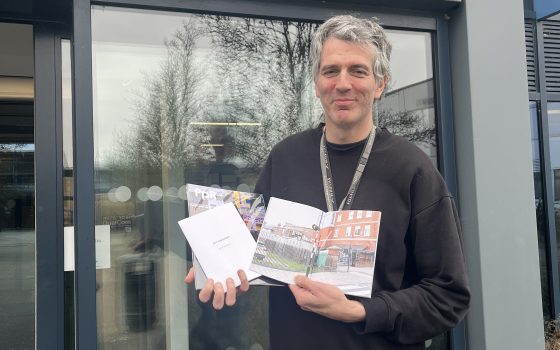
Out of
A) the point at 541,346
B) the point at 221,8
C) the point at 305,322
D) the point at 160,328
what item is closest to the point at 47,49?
the point at 221,8

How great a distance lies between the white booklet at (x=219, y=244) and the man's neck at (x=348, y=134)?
440 mm

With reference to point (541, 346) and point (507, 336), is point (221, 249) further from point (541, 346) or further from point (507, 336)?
point (541, 346)

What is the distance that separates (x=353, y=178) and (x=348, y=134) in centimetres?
15

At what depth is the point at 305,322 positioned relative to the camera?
1.55m

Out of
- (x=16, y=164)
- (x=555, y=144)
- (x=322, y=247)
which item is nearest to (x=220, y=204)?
(x=322, y=247)

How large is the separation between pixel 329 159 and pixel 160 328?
76.8 inches

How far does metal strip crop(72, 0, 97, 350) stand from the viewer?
247 cm

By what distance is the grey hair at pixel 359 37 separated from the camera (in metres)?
1.56

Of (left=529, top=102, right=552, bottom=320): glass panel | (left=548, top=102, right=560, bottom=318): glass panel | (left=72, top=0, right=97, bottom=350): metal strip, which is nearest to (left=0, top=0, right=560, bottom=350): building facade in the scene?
(left=72, top=0, right=97, bottom=350): metal strip

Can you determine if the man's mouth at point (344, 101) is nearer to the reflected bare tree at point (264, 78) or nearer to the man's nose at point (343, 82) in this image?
the man's nose at point (343, 82)

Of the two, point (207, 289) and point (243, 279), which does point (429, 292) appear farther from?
point (207, 289)

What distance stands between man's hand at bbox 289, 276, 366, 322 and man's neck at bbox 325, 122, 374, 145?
0.51 m

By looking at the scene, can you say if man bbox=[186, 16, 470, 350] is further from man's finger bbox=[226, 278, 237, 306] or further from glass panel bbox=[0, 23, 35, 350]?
glass panel bbox=[0, 23, 35, 350]

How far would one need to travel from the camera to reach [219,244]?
4.94ft
